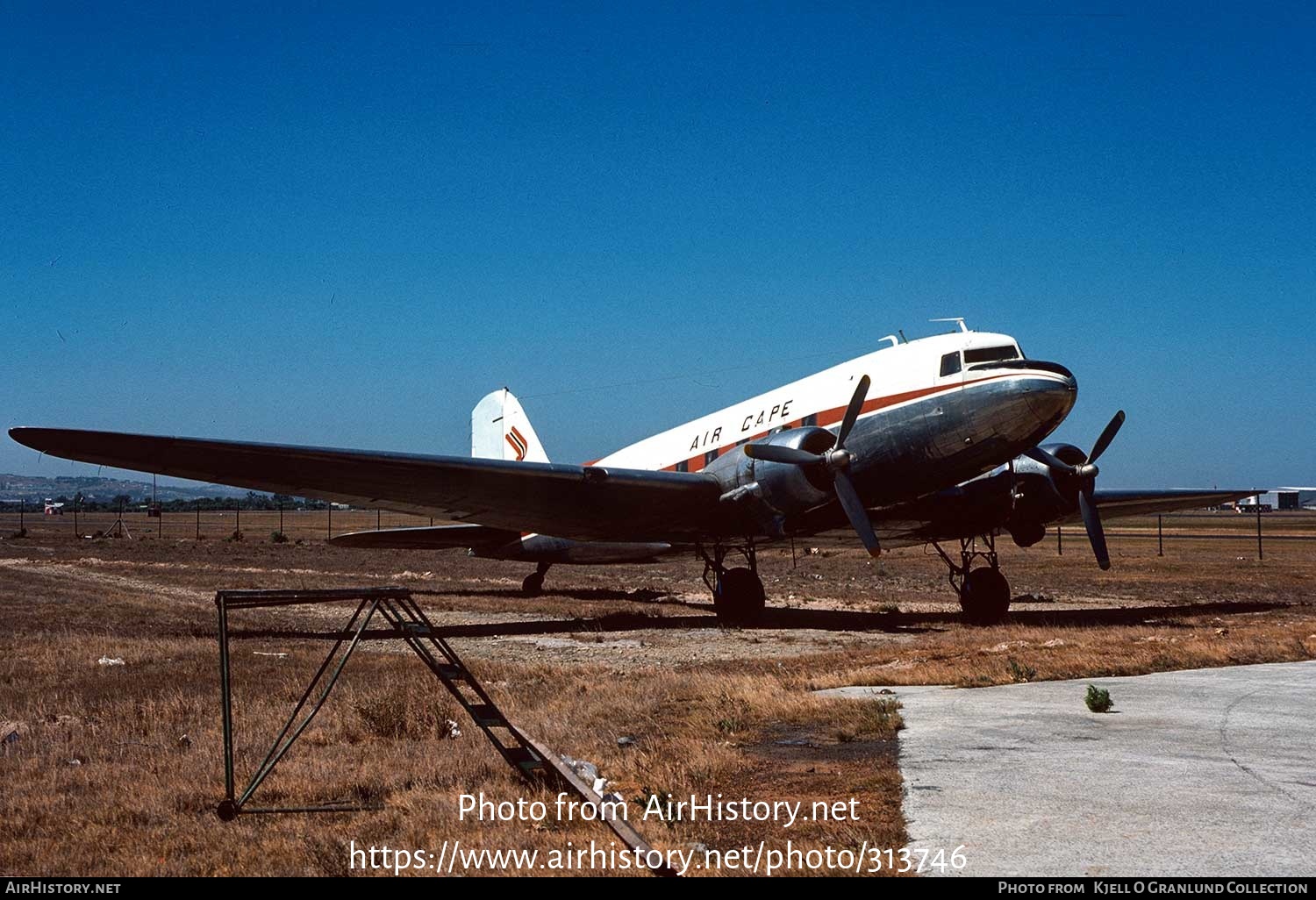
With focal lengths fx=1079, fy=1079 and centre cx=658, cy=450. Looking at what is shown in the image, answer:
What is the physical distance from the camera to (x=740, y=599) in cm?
2308

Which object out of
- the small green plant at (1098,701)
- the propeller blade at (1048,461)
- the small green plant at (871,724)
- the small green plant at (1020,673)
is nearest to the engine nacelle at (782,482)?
the propeller blade at (1048,461)

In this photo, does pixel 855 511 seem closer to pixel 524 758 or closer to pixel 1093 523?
pixel 1093 523

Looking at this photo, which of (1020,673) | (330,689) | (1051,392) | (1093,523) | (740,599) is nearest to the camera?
(330,689)

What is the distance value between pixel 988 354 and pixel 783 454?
401 centimetres

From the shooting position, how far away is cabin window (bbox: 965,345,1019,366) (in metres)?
19.0

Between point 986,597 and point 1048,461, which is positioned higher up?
point 1048,461

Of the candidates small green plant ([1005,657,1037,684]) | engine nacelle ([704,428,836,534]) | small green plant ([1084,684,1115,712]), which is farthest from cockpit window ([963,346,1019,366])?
small green plant ([1084,684,1115,712])

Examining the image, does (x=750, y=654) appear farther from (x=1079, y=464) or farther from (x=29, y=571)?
(x=29, y=571)

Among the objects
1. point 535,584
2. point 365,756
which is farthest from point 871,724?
point 535,584

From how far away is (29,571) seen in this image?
43.2 m

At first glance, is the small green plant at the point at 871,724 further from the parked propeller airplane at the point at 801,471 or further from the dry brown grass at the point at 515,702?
the parked propeller airplane at the point at 801,471

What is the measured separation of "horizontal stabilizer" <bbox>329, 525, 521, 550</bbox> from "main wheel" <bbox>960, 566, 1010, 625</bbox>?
39.8 feet

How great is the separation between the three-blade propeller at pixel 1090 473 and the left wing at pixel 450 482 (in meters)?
6.86

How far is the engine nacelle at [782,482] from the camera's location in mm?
19547
